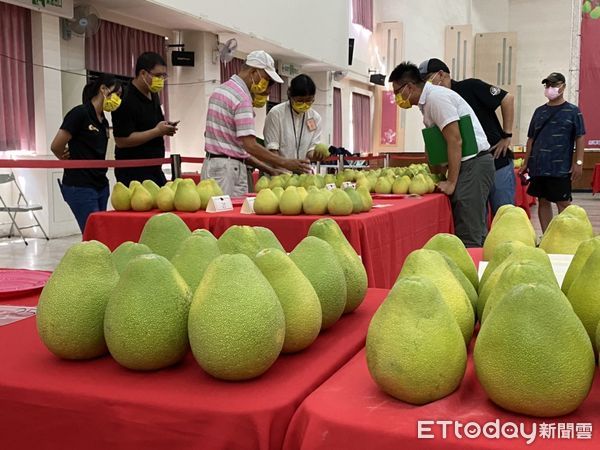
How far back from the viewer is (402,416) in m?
0.59

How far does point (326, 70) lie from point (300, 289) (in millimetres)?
12861

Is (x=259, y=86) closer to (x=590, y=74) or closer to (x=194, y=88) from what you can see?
(x=194, y=88)

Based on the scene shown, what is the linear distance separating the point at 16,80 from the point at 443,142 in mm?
5261

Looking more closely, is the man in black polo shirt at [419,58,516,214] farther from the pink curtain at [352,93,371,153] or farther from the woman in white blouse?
the pink curtain at [352,93,371,153]

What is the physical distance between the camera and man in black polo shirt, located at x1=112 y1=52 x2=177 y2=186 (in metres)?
3.47

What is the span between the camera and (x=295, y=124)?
4.21 meters

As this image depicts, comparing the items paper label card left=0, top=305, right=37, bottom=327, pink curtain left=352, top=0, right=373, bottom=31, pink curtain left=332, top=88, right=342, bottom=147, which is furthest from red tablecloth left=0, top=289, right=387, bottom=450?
pink curtain left=352, top=0, right=373, bottom=31

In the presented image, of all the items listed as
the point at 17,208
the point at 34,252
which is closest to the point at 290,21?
the point at 17,208

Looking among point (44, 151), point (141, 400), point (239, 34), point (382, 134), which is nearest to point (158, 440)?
point (141, 400)

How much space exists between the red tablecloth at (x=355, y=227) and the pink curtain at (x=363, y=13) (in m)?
12.2

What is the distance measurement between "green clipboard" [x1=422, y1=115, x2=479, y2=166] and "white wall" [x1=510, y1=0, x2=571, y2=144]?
48.1 feet

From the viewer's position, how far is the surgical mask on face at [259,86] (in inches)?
136

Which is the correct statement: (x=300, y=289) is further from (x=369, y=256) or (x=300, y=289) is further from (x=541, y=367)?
(x=369, y=256)

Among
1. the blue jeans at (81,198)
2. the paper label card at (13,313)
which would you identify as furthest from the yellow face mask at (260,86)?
the paper label card at (13,313)
